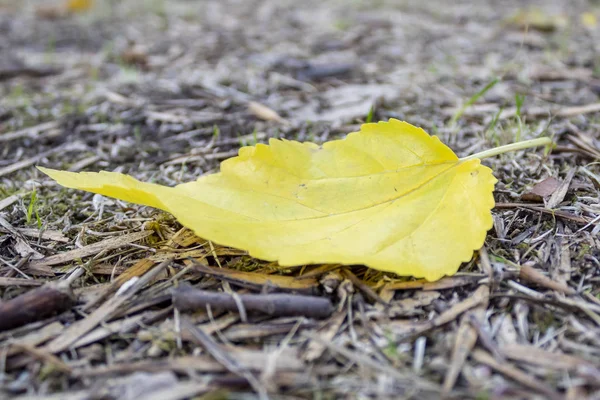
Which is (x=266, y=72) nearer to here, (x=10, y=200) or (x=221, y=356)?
(x=10, y=200)

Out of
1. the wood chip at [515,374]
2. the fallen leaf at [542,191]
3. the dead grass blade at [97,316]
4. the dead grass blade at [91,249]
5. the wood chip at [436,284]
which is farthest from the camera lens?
the fallen leaf at [542,191]

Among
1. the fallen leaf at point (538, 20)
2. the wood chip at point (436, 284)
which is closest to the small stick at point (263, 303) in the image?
the wood chip at point (436, 284)

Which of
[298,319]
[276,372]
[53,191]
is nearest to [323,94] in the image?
[53,191]

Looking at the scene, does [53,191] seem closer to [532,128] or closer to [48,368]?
[48,368]

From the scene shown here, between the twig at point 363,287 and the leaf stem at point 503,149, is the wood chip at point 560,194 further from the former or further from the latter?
the twig at point 363,287

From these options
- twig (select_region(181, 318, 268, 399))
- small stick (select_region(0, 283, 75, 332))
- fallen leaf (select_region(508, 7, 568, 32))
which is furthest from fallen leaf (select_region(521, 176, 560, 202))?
fallen leaf (select_region(508, 7, 568, 32))
